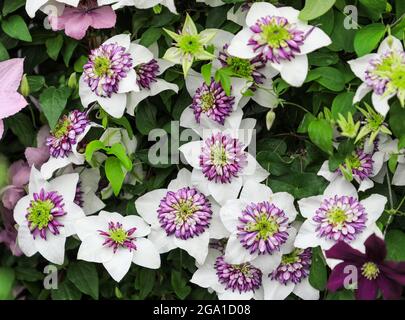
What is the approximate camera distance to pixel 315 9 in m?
1.00

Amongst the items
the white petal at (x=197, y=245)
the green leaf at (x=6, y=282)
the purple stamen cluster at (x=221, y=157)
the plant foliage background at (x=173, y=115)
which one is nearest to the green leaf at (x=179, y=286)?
the plant foliage background at (x=173, y=115)

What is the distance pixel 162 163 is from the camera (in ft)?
3.71

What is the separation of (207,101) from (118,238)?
10.6 inches

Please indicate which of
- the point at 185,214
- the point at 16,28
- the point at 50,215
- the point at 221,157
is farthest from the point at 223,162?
the point at 16,28

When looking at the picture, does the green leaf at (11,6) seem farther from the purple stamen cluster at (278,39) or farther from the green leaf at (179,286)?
the green leaf at (179,286)

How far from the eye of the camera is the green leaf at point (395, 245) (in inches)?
41.7

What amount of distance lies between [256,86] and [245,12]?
4.8 inches

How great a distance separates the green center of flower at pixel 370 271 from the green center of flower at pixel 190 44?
1.38 feet

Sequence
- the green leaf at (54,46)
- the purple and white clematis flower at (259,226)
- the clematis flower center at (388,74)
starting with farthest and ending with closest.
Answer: the green leaf at (54,46) → the purple and white clematis flower at (259,226) → the clematis flower center at (388,74)

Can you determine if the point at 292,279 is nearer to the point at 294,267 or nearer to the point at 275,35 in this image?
the point at 294,267

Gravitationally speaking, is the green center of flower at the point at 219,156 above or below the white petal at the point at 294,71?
below

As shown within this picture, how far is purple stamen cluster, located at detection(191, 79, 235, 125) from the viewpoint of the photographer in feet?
3.52
